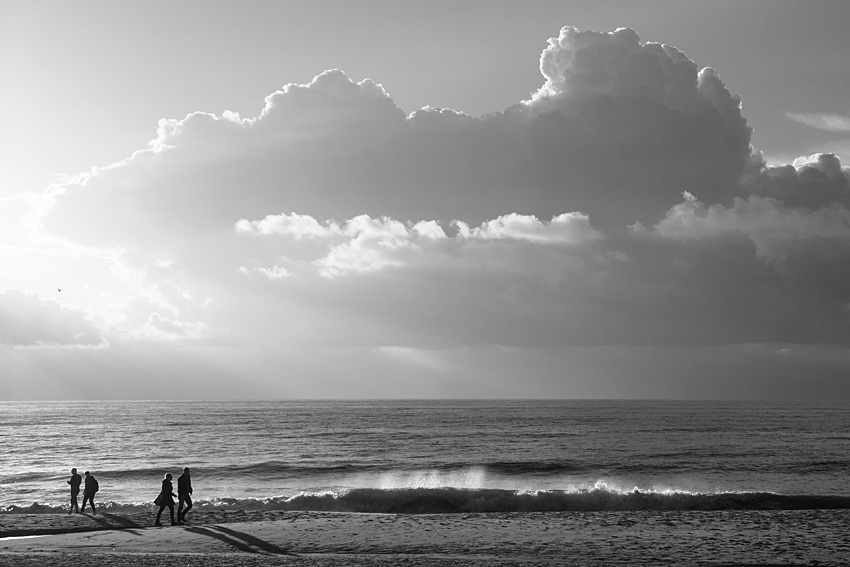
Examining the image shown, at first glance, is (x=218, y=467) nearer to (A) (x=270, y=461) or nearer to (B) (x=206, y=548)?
(A) (x=270, y=461)

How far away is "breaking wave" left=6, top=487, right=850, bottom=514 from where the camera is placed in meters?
33.6

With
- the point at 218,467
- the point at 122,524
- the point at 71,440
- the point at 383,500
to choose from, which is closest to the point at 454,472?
the point at 383,500

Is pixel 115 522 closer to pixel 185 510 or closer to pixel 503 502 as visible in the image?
pixel 185 510

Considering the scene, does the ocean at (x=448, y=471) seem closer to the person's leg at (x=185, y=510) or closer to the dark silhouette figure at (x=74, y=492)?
the dark silhouette figure at (x=74, y=492)

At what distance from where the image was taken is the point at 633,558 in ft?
64.3

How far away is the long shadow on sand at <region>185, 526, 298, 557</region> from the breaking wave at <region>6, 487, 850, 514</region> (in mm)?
8039

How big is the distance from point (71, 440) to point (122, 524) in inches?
2638

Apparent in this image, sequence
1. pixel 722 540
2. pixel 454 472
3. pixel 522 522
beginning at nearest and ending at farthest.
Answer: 1. pixel 722 540
2. pixel 522 522
3. pixel 454 472

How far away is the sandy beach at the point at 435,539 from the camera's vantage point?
19.7 meters

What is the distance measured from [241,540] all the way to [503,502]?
15967 mm

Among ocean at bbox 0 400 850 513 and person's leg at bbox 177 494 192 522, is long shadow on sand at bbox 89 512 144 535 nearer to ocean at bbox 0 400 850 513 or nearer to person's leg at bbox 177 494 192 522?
person's leg at bbox 177 494 192 522

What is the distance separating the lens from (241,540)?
2330cm

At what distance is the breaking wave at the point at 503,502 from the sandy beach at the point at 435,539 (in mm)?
5183

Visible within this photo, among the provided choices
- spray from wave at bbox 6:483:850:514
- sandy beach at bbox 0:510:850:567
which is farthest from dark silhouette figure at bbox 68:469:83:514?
sandy beach at bbox 0:510:850:567
